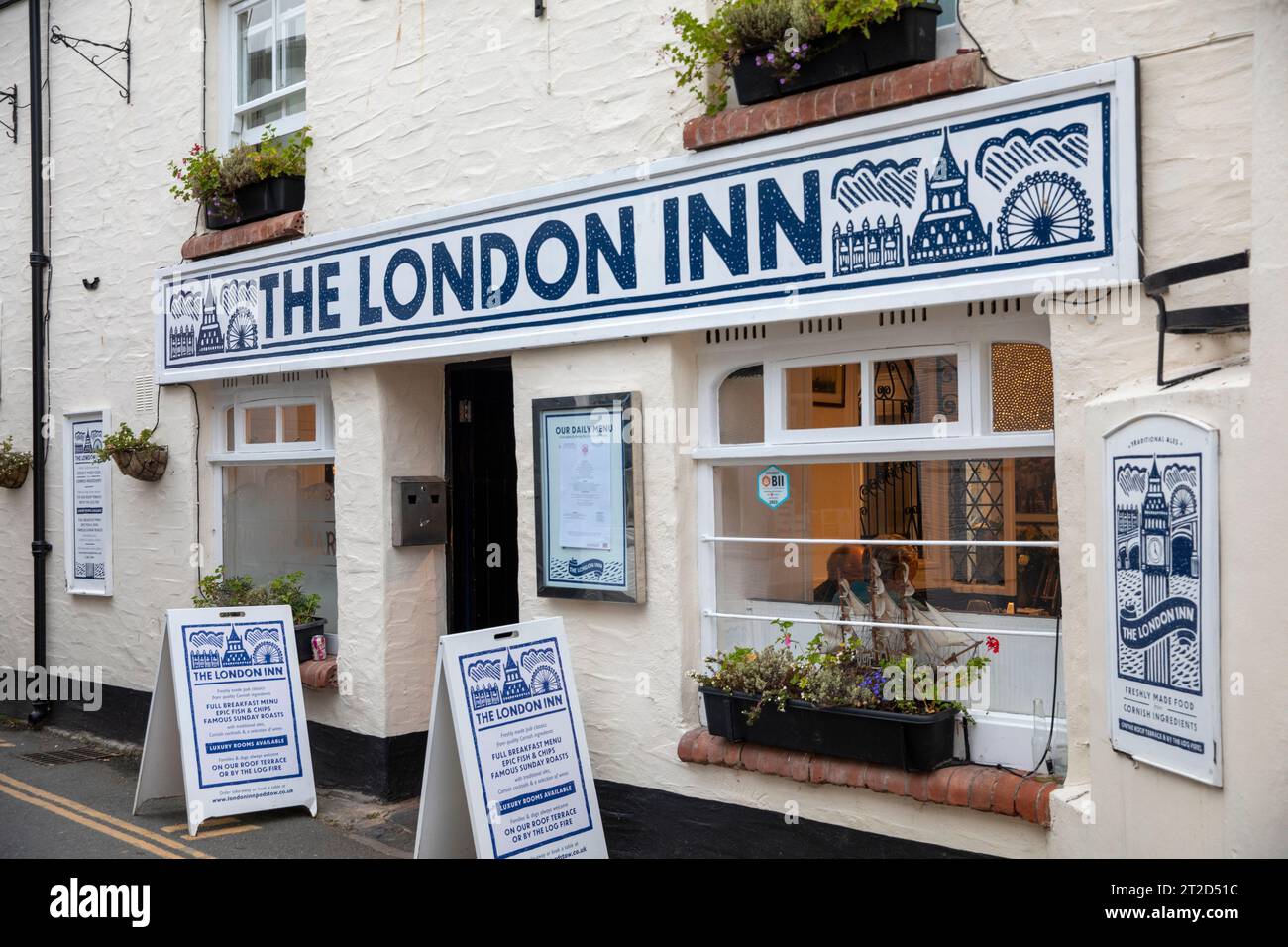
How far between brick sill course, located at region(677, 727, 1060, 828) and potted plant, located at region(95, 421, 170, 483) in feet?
16.4

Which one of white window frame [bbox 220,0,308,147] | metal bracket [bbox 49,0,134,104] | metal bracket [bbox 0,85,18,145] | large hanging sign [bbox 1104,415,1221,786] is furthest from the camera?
metal bracket [bbox 0,85,18,145]

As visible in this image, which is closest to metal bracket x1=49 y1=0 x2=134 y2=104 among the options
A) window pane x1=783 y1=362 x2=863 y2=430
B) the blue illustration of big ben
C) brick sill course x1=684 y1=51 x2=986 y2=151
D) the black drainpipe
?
the black drainpipe

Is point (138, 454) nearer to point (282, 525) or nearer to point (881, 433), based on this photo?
point (282, 525)

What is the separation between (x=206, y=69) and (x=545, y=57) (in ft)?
11.2

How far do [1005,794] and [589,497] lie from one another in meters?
2.53

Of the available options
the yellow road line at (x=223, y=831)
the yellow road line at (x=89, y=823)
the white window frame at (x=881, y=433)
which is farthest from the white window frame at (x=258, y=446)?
the white window frame at (x=881, y=433)

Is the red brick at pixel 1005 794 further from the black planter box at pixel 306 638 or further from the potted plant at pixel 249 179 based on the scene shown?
the potted plant at pixel 249 179

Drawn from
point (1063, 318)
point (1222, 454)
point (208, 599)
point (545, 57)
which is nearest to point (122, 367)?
point (208, 599)

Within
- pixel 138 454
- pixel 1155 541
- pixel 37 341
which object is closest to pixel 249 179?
pixel 138 454

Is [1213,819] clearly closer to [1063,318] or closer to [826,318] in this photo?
[1063,318]

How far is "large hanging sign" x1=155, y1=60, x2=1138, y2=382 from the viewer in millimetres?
4793

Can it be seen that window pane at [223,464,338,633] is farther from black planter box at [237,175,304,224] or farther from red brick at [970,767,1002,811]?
red brick at [970,767,1002,811]

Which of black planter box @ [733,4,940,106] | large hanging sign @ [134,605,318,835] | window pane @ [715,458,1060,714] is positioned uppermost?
black planter box @ [733,4,940,106]

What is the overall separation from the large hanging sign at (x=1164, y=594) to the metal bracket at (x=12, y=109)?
9.66 metres
